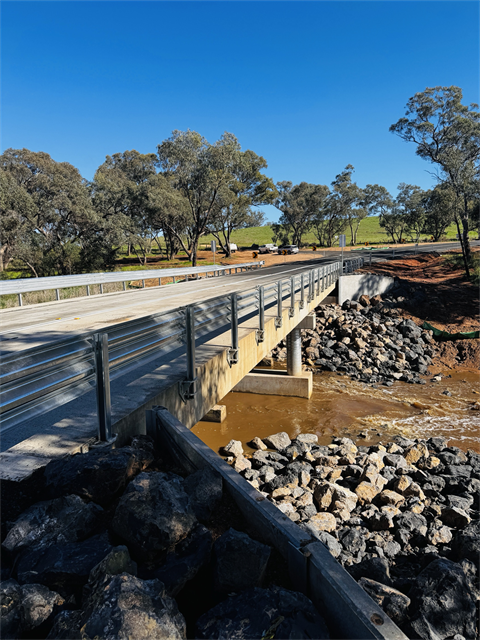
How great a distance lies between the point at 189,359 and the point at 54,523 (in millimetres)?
2960

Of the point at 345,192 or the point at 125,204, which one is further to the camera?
the point at 345,192

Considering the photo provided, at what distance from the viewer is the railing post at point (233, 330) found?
737 centimetres

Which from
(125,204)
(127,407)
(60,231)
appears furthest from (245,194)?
(127,407)

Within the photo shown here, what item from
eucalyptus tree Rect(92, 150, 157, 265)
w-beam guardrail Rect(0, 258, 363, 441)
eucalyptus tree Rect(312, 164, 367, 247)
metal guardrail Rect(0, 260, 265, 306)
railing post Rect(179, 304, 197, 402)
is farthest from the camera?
eucalyptus tree Rect(312, 164, 367, 247)

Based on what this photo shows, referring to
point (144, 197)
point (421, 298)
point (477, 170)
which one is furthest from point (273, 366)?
point (144, 197)

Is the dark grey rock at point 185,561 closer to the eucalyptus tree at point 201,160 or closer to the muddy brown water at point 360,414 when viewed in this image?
the muddy brown water at point 360,414

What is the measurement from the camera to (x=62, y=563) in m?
2.63

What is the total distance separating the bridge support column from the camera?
1912 centimetres

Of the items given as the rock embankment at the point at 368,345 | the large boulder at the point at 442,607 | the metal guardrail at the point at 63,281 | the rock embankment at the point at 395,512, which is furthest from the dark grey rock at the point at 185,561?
the rock embankment at the point at 368,345

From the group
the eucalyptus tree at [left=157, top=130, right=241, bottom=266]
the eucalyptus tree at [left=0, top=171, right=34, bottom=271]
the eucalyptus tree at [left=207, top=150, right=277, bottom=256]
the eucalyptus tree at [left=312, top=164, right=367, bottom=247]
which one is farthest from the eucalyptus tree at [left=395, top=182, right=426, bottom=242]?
the eucalyptus tree at [left=0, top=171, right=34, bottom=271]

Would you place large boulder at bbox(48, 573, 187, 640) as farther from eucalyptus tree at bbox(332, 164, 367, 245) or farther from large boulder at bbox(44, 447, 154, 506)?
eucalyptus tree at bbox(332, 164, 367, 245)

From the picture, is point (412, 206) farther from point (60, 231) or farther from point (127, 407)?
point (127, 407)

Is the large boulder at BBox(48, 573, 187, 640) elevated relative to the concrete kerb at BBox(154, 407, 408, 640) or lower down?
elevated

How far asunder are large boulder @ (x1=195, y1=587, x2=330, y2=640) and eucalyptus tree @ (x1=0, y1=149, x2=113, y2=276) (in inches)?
1261
